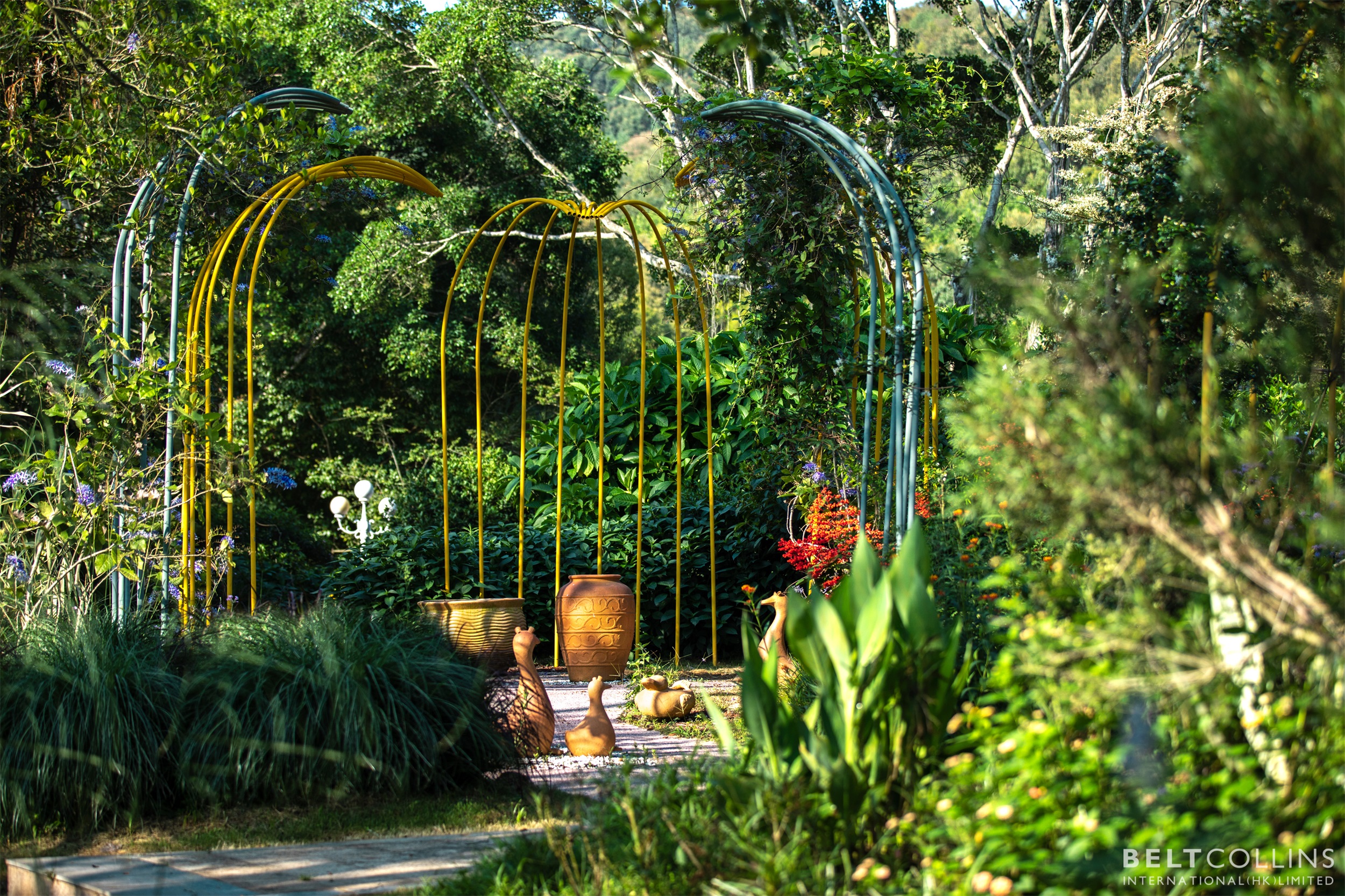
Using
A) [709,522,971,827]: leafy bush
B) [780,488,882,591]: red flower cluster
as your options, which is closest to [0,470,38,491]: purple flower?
[709,522,971,827]: leafy bush

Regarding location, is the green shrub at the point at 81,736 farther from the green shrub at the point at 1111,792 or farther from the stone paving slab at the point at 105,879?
the green shrub at the point at 1111,792

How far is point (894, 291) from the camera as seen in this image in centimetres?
513

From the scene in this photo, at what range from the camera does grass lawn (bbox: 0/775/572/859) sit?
300 cm

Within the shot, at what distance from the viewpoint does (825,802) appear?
2256 mm

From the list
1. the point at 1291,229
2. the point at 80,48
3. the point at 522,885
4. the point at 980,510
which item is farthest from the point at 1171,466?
the point at 80,48

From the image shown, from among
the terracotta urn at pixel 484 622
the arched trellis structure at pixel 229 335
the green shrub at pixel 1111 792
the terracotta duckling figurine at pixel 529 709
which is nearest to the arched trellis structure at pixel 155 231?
the arched trellis structure at pixel 229 335

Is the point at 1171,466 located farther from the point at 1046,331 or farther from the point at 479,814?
the point at 479,814

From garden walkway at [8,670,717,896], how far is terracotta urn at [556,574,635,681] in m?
2.82

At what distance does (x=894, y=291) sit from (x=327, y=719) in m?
3.20

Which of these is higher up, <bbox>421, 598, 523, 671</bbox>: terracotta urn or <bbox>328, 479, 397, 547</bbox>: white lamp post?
<bbox>328, 479, 397, 547</bbox>: white lamp post

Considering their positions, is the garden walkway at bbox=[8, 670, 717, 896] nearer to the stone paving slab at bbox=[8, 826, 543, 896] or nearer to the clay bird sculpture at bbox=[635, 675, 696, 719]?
the stone paving slab at bbox=[8, 826, 543, 896]

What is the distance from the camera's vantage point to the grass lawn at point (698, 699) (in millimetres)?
4594

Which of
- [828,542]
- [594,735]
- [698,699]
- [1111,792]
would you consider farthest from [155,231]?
[1111,792]

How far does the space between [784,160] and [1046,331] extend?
3.22m
